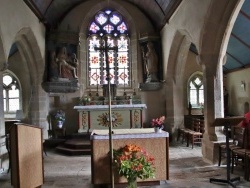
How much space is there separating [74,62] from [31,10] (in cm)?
274

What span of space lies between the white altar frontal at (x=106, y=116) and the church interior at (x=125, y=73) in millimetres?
33

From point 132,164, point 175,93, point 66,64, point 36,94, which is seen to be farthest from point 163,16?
point 132,164

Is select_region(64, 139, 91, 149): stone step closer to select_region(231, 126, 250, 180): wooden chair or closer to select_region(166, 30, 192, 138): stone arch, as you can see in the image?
select_region(166, 30, 192, 138): stone arch

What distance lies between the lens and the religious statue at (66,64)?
1055 cm

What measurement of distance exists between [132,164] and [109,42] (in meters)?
8.20

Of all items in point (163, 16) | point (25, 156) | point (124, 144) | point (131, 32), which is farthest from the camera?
point (131, 32)

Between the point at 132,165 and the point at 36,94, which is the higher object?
the point at 36,94

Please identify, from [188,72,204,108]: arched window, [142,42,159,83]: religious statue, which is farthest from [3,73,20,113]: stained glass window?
[188,72,204,108]: arched window

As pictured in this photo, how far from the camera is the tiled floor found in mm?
5207

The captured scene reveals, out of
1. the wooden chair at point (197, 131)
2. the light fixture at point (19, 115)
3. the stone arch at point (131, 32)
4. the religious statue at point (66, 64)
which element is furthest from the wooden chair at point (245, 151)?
the light fixture at point (19, 115)

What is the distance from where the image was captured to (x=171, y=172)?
6031 mm

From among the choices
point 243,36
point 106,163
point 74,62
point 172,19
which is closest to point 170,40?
point 172,19

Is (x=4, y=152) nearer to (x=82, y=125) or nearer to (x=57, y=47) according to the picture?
(x=82, y=125)

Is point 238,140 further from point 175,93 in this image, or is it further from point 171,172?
point 175,93
